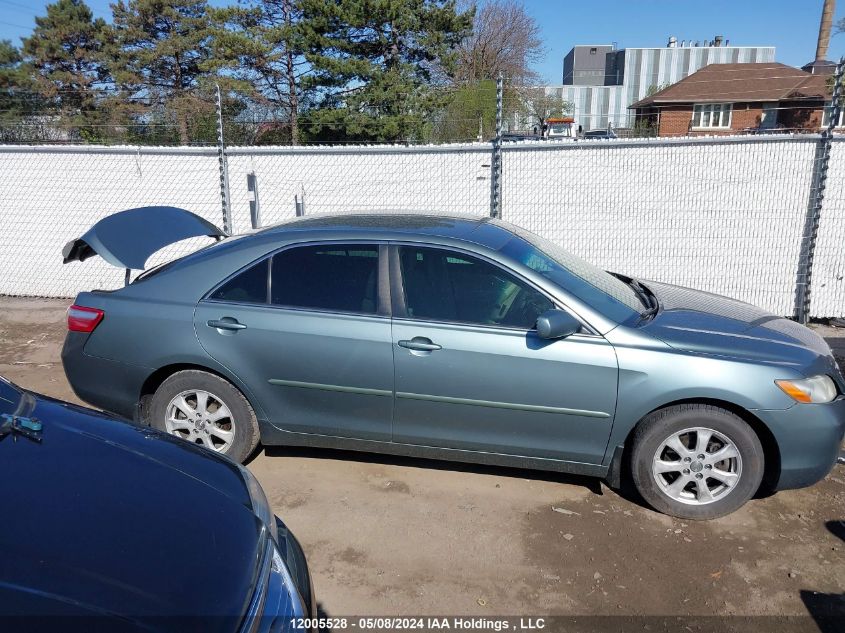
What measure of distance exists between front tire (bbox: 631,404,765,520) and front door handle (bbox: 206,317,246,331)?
7.81 ft

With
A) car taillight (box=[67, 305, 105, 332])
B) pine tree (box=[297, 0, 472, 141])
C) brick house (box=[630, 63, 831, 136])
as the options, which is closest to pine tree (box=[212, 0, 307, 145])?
pine tree (box=[297, 0, 472, 141])

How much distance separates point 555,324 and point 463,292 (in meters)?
0.61

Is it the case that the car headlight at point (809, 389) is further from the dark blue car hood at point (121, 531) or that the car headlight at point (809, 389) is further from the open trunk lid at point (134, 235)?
the open trunk lid at point (134, 235)

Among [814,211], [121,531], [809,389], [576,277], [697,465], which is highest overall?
[814,211]

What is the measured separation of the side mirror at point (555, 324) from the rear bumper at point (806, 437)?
42.3 inches

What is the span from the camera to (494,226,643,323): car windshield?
3.74 meters

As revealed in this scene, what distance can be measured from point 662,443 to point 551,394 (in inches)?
26.1

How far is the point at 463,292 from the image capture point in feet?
12.4

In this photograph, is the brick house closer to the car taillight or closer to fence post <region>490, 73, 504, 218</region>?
fence post <region>490, 73, 504, 218</region>

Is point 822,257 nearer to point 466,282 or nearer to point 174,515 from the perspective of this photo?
point 466,282

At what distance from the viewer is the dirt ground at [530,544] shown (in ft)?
9.89

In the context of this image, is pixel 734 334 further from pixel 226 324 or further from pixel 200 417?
pixel 200 417

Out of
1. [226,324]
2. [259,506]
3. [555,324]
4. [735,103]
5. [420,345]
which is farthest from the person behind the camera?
[735,103]

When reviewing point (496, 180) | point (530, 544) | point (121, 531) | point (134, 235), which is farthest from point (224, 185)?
point (121, 531)
